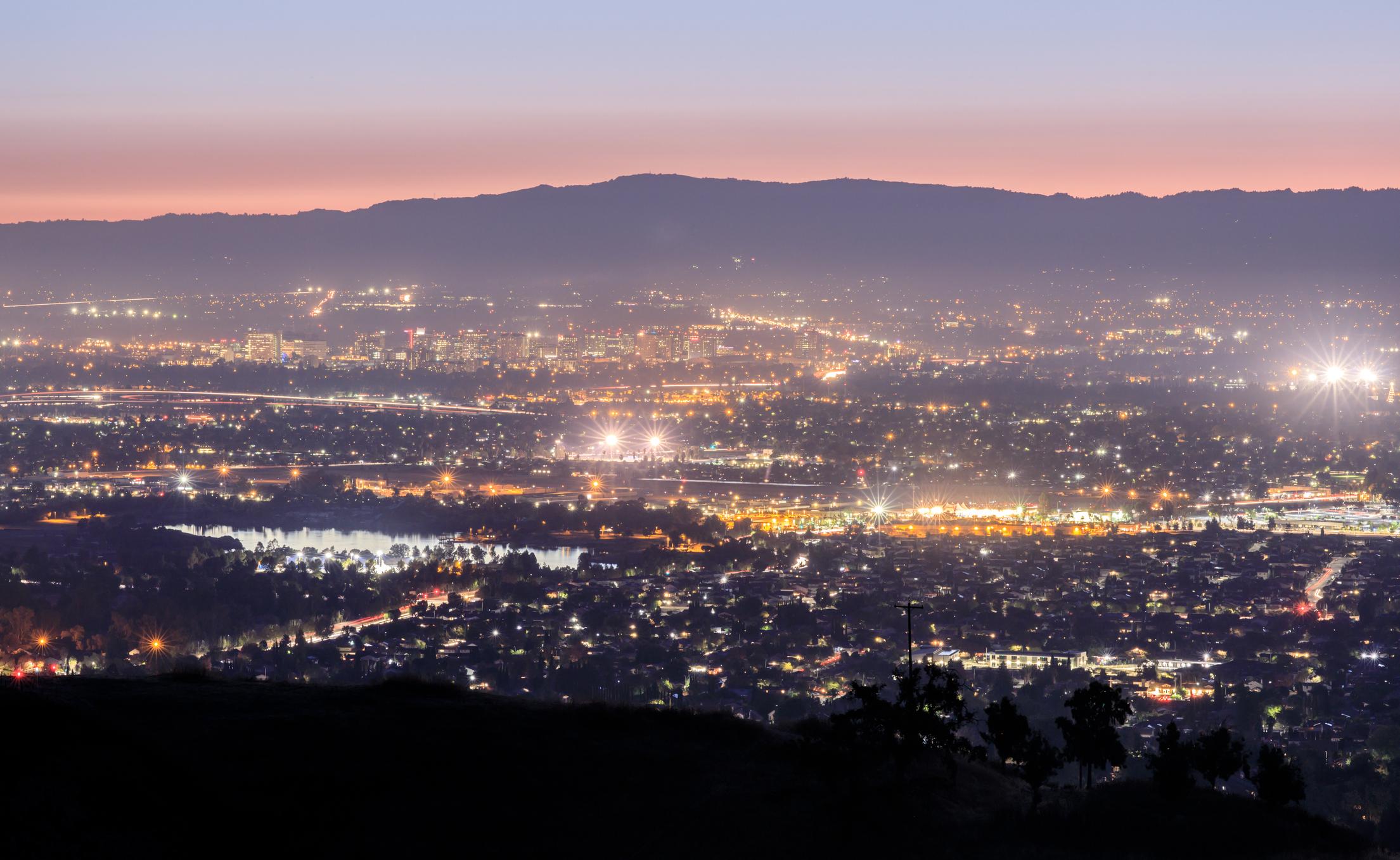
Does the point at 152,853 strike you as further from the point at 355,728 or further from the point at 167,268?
the point at 167,268

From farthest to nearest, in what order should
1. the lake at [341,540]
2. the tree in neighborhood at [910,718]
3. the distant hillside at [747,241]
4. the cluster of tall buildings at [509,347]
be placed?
the distant hillside at [747,241] < the cluster of tall buildings at [509,347] < the lake at [341,540] < the tree in neighborhood at [910,718]

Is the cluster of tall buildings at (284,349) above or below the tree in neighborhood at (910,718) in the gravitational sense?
above

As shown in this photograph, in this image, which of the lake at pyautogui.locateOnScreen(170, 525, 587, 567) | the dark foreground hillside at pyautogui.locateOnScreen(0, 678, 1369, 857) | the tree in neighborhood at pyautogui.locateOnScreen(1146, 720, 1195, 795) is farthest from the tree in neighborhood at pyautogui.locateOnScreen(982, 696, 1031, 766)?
the lake at pyautogui.locateOnScreen(170, 525, 587, 567)

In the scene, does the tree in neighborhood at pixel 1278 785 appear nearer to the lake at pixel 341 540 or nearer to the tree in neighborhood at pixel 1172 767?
the tree in neighborhood at pixel 1172 767

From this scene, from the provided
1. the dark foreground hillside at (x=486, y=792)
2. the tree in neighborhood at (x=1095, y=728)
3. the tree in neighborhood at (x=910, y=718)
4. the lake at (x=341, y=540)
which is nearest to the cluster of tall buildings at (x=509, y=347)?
the lake at (x=341, y=540)

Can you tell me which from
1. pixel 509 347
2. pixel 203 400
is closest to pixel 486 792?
pixel 203 400

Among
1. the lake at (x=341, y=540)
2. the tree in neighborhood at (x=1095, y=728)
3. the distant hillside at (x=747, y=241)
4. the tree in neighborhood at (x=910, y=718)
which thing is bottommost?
the lake at (x=341, y=540)

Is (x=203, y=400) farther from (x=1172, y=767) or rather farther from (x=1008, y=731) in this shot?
(x=1172, y=767)

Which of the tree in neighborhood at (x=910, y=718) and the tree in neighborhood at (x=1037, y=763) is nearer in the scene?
the tree in neighborhood at (x=910, y=718)
